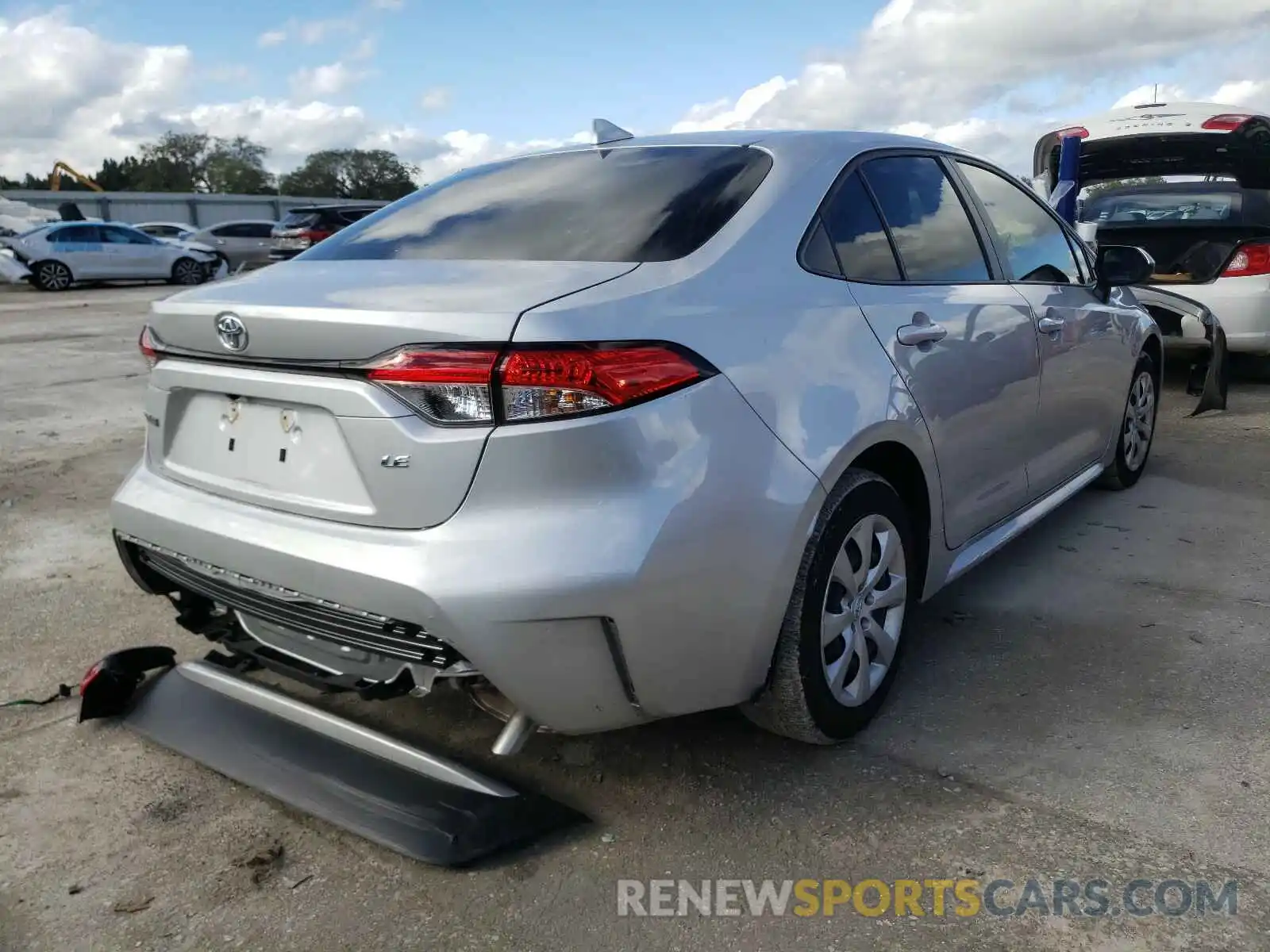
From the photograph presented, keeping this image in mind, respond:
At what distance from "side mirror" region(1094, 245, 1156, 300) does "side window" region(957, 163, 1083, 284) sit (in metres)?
0.10

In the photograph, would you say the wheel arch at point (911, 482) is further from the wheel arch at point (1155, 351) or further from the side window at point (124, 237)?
the side window at point (124, 237)

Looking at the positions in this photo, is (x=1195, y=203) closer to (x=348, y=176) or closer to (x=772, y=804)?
(x=772, y=804)

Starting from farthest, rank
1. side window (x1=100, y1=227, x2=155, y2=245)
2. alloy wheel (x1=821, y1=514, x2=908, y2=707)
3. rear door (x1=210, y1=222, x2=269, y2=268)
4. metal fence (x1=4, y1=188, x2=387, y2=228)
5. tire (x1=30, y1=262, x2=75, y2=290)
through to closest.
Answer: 1. metal fence (x1=4, y1=188, x2=387, y2=228)
2. rear door (x1=210, y1=222, x2=269, y2=268)
3. side window (x1=100, y1=227, x2=155, y2=245)
4. tire (x1=30, y1=262, x2=75, y2=290)
5. alloy wheel (x1=821, y1=514, x2=908, y2=707)

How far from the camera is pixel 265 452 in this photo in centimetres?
240

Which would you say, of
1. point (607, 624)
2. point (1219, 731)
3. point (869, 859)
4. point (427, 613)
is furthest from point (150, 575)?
point (1219, 731)

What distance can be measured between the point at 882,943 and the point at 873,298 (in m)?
1.57

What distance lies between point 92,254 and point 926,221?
21.8 metres

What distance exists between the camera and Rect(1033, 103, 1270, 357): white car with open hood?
7.09 m

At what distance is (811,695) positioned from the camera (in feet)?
8.36

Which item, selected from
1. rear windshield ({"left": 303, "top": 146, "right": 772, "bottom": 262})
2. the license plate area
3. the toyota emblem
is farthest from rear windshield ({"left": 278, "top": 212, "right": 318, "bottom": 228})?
the toyota emblem

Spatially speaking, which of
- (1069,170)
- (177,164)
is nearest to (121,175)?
(177,164)

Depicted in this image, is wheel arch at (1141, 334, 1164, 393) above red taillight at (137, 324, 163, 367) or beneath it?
beneath

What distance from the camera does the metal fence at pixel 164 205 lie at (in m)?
43.0

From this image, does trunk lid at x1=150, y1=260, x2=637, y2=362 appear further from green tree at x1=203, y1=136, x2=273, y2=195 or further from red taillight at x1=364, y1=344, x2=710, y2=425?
green tree at x1=203, y1=136, x2=273, y2=195
